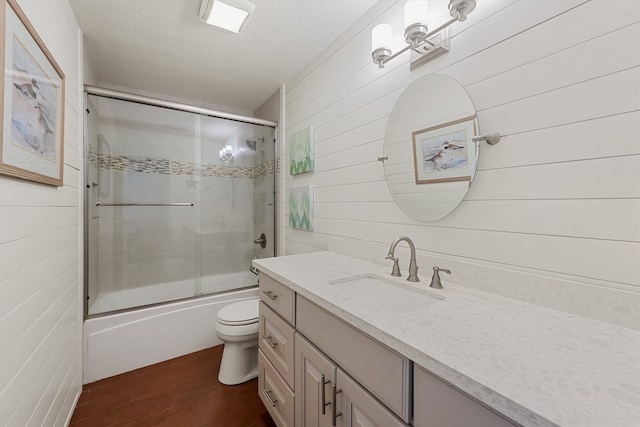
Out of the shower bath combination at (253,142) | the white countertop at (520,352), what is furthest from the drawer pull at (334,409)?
the shower bath combination at (253,142)

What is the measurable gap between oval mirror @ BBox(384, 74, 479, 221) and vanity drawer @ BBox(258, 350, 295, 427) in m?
1.03

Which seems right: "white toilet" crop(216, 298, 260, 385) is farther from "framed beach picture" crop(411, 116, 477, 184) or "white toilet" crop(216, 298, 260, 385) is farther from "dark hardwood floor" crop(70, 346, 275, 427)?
"framed beach picture" crop(411, 116, 477, 184)

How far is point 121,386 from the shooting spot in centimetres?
168

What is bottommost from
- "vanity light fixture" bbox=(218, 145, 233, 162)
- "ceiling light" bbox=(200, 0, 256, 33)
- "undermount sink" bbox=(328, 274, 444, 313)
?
"undermount sink" bbox=(328, 274, 444, 313)

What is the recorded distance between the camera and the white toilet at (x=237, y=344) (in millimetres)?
1686

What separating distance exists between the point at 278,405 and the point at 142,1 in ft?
7.57

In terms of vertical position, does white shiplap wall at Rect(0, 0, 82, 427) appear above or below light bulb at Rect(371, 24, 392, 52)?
below

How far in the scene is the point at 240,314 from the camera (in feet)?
5.88

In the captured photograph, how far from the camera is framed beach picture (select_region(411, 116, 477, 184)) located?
3.33 ft

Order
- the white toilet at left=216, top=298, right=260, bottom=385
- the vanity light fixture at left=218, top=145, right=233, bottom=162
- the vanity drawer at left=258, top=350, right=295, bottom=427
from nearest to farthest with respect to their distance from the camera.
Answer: the vanity drawer at left=258, top=350, right=295, bottom=427 → the white toilet at left=216, top=298, right=260, bottom=385 → the vanity light fixture at left=218, top=145, right=233, bottom=162

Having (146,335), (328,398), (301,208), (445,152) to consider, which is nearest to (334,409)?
(328,398)

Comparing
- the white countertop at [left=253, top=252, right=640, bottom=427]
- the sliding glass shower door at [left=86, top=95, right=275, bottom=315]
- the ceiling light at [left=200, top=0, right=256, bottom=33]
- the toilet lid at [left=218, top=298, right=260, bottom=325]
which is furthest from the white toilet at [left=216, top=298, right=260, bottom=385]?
the ceiling light at [left=200, top=0, right=256, bottom=33]

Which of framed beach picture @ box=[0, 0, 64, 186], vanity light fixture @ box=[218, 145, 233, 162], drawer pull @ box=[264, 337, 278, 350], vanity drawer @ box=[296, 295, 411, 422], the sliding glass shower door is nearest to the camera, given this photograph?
vanity drawer @ box=[296, 295, 411, 422]

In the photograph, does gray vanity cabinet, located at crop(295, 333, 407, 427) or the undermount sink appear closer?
gray vanity cabinet, located at crop(295, 333, 407, 427)
